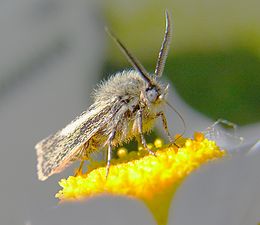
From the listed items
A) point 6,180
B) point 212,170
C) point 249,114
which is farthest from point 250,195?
point 6,180

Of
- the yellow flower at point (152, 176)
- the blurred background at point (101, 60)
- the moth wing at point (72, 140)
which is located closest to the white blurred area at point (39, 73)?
the blurred background at point (101, 60)

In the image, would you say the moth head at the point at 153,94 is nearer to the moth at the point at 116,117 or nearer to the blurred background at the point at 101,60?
the moth at the point at 116,117

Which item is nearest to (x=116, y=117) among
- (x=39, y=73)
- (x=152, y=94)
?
(x=152, y=94)

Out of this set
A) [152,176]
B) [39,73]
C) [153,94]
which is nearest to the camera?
[152,176]

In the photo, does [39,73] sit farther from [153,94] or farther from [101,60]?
[153,94]

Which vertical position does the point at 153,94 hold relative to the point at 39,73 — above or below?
below

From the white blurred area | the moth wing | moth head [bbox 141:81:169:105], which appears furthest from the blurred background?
moth head [bbox 141:81:169:105]
